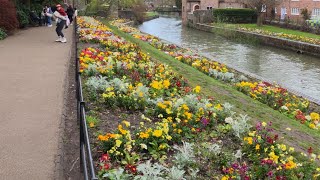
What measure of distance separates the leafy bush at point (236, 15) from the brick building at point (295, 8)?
3.06 m

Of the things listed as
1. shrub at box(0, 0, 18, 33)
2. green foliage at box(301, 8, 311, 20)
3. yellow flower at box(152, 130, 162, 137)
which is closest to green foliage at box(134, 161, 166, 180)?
yellow flower at box(152, 130, 162, 137)

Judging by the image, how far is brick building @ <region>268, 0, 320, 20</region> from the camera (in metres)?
40.5

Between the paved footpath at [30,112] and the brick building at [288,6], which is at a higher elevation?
the brick building at [288,6]

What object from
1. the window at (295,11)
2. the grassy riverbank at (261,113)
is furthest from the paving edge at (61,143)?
the window at (295,11)

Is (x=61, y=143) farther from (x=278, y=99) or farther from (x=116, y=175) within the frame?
(x=278, y=99)

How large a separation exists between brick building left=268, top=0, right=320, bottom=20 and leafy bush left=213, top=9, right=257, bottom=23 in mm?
3060

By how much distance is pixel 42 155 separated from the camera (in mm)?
5012

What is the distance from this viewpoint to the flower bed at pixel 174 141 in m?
4.75

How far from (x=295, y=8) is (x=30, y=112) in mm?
41853

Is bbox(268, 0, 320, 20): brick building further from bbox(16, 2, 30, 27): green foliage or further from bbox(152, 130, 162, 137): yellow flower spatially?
bbox(152, 130, 162, 137): yellow flower

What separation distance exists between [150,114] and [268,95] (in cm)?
422

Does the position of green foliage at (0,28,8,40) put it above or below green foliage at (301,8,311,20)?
below

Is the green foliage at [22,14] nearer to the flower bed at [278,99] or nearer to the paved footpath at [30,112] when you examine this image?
the paved footpath at [30,112]

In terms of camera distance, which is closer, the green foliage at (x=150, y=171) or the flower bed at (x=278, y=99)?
the green foliage at (x=150, y=171)
